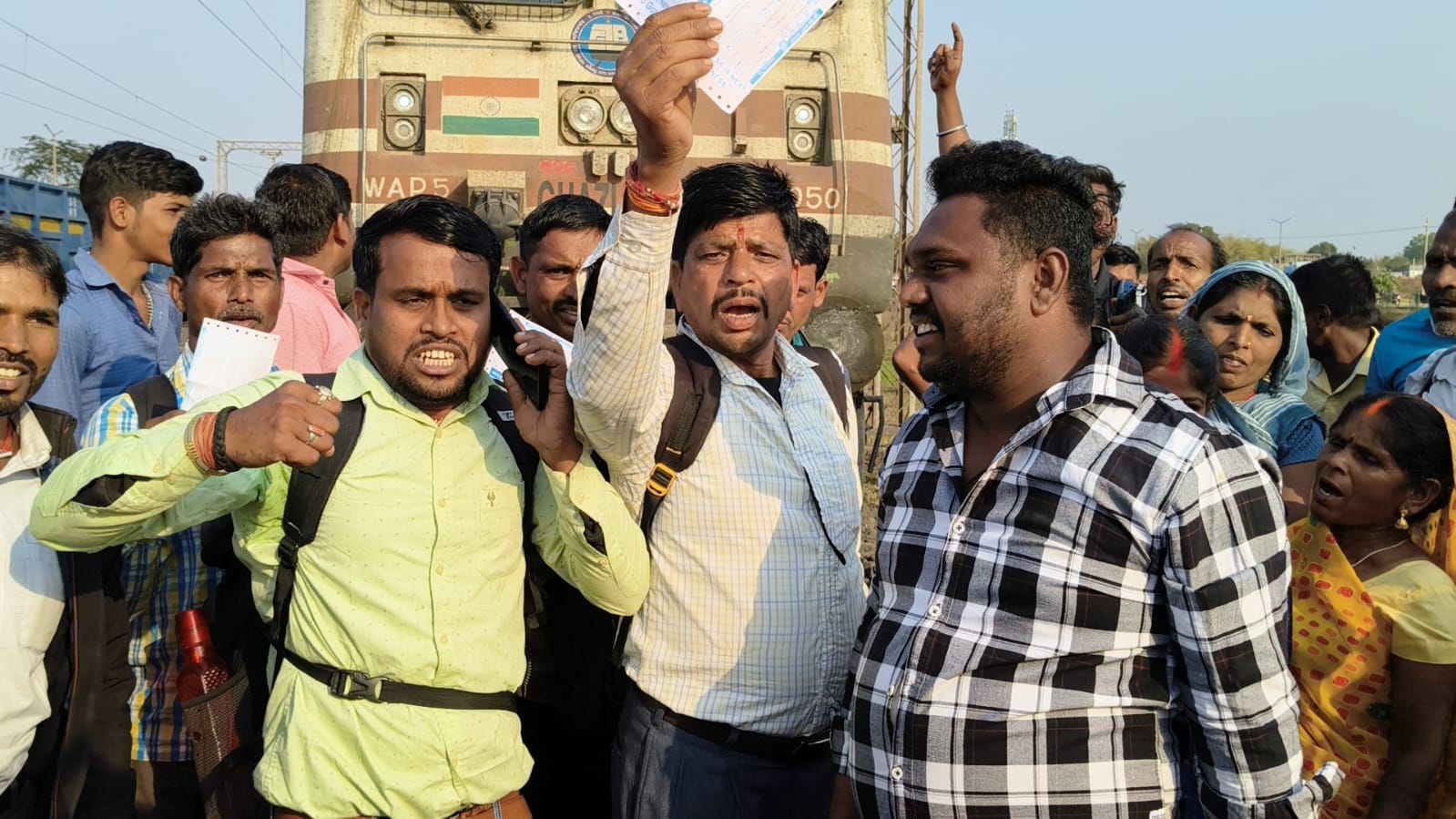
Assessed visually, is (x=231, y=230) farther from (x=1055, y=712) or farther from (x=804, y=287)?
(x=1055, y=712)

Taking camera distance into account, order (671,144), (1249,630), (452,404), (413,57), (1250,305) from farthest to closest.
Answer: (413,57), (1250,305), (452,404), (671,144), (1249,630)

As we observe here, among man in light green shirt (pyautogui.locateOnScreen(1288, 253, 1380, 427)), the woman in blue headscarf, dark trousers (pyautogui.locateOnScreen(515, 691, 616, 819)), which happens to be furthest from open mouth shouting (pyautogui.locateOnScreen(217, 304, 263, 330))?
man in light green shirt (pyautogui.locateOnScreen(1288, 253, 1380, 427))

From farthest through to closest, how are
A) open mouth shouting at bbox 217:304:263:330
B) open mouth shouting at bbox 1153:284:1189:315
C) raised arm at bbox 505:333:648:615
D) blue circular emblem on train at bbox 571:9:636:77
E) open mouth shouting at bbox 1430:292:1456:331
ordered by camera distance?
1. blue circular emblem on train at bbox 571:9:636:77
2. open mouth shouting at bbox 1153:284:1189:315
3. open mouth shouting at bbox 1430:292:1456:331
4. open mouth shouting at bbox 217:304:263:330
5. raised arm at bbox 505:333:648:615

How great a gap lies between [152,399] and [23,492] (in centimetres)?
30

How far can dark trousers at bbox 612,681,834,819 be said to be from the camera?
2.03 metres

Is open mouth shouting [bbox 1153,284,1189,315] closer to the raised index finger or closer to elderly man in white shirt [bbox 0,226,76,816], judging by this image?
the raised index finger

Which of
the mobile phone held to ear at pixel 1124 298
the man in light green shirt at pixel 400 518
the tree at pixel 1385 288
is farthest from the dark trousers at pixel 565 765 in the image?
the tree at pixel 1385 288

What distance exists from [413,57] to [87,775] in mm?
4574

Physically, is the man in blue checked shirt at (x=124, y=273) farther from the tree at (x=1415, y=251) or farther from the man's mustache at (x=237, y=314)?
the tree at (x=1415, y=251)

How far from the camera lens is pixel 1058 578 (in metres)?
1.55

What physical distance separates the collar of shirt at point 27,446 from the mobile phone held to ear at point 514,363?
3.25 ft

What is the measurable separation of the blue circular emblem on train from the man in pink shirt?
2.55 m

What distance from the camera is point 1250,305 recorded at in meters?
2.99

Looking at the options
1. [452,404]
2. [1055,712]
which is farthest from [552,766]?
[1055,712]
